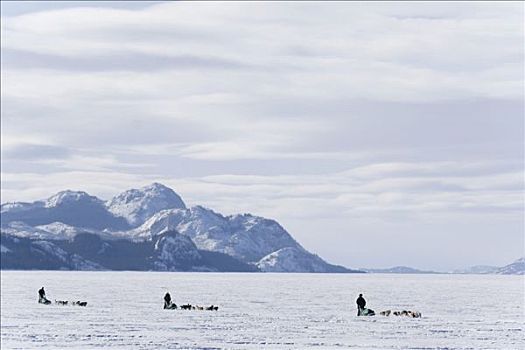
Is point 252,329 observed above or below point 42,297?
below

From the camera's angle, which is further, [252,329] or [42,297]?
[42,297]

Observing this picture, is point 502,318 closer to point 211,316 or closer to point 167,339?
point 211,316

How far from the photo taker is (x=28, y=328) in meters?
95.2

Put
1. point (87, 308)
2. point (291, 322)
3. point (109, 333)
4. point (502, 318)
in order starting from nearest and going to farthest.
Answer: point (109, 333) < point (291, 322) < point (502, 318) < point (87, 308)

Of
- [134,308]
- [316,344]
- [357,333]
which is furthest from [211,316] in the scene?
[316,344]

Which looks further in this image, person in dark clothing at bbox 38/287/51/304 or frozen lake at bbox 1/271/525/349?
person in dark clothing at bbox 38/287/51/304

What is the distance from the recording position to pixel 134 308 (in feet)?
454

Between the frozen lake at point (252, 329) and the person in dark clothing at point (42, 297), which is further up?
the person in dark clothing at point (42, 297)

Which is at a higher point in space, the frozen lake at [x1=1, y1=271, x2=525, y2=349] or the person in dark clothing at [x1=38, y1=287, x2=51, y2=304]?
the person in dark clothing at [x1=38, y1=287, x2=51, y2=304]

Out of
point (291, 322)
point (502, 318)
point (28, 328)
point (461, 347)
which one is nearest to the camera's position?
point (461, 347)

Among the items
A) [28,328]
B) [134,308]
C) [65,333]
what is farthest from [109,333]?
[134,308]

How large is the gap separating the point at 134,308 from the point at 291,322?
3840cm

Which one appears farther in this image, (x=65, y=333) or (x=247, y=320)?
(x=247, y=320)

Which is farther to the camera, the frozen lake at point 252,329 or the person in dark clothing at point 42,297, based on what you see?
the person in dark clothing at point 42,297
